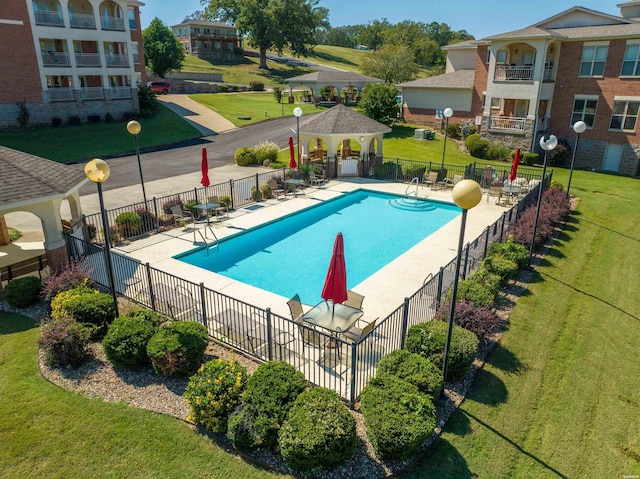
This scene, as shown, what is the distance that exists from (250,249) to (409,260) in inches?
254

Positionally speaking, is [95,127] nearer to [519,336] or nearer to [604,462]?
[519,336]

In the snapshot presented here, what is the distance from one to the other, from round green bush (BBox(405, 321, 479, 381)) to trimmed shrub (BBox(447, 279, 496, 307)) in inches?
68.9

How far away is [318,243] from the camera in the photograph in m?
19.0

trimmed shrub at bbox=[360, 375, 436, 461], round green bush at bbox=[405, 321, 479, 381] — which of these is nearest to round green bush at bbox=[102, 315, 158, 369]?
trimmed shrub at bbox=[360, 375, 436, 461]

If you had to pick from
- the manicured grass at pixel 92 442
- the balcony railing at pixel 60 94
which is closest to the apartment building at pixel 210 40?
the balcony railing at pixel 60 94

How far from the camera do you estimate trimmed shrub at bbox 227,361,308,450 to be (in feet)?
24.0

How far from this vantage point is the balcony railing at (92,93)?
4119 cm

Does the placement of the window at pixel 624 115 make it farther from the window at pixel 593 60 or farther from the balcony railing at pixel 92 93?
the balcony railing at pixel 92 93

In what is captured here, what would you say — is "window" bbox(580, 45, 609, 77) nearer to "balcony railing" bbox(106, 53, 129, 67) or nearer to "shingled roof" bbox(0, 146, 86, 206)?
"shingled roof" bbox(0, 146, 86, 206)

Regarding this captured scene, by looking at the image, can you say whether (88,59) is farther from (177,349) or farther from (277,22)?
(277,22)

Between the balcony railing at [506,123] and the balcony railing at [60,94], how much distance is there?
122ft

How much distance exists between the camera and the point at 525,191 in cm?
2280

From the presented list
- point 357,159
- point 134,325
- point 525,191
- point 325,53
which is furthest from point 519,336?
point 325,53

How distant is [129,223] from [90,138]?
23970mm
